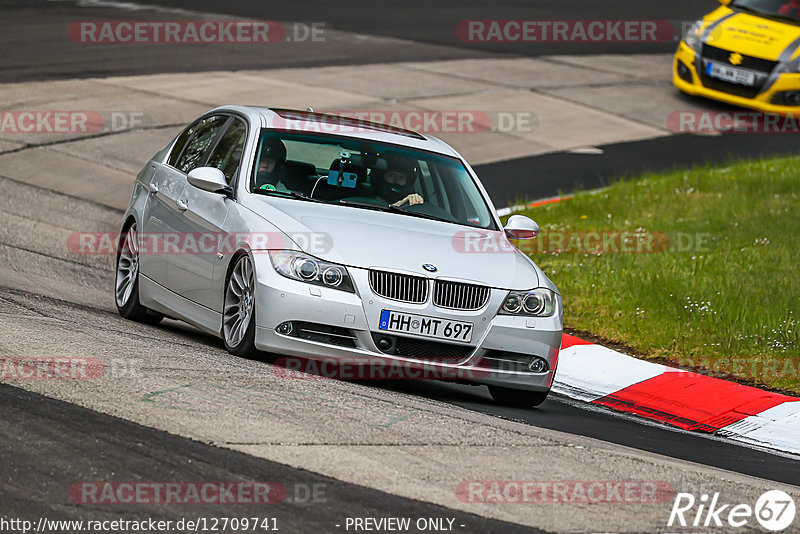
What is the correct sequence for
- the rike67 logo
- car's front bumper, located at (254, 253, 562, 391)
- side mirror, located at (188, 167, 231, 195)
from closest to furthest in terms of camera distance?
the rike67 logo < car's front bumper, located at (254, 253, 562, 391) < side mirror, located at (188, 167, 231, 195)

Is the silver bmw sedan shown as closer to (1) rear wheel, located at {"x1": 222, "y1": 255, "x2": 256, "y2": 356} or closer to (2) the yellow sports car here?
(1) rear wheel, located at {"x1": 222, "y1": 255, "x2": 256, "y2": 356}

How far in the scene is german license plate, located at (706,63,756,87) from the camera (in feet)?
65.1

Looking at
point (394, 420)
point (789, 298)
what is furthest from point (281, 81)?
point (394, 420)

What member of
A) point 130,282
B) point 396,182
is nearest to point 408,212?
point 396,182

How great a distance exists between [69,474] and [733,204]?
1037 cm

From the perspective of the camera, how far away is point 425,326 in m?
7.47

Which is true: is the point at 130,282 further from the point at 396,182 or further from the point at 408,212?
the point at 408,212

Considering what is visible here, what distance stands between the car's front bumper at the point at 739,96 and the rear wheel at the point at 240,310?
13.7 metres

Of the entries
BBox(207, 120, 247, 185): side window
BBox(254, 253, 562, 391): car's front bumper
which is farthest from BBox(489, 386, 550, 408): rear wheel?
BBox(207, 120, 247, 185): side window

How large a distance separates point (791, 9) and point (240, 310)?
50.7ft

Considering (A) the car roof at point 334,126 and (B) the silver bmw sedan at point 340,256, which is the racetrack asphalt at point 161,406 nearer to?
(B) the silver bmw sedan at point 340,256

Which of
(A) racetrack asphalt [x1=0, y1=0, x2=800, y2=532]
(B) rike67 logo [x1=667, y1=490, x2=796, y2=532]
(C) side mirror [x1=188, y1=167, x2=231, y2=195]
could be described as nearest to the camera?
(A) racetrack asphalt [x1=0, y1=0, x2=800, y2=532]

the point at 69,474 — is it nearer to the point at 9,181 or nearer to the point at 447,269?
the point at 447,269

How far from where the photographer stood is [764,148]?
18609 mm
